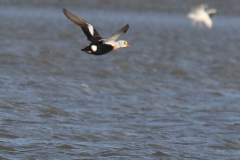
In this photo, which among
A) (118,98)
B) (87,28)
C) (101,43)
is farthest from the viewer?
(118,98)

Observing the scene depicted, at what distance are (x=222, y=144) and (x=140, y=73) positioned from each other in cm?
448

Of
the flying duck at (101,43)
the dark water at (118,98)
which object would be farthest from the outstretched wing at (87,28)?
the dark water at (118,98)

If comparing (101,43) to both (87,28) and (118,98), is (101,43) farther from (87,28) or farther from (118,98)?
(118,98)

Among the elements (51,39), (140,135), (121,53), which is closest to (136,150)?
(140,135)

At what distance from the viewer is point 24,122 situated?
21.8 ft

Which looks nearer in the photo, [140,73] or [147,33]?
[140,73]

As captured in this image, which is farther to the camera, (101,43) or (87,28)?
(87,28)

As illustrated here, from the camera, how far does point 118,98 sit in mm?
8602

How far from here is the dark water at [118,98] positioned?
6117 millimetres

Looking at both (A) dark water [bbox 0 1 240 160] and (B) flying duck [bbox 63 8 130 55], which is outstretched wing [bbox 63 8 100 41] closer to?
(B) flying duck [bbox 63 8 130 55]

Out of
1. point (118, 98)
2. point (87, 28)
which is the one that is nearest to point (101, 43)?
point (87, 28)

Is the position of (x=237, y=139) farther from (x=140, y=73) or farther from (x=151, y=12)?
(x=151, y=12)

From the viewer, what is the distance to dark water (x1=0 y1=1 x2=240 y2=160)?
20.1 feet

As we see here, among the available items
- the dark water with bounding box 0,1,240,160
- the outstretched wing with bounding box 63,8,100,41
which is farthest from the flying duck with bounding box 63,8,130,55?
the dark water with bounding box 0,1,240,160
